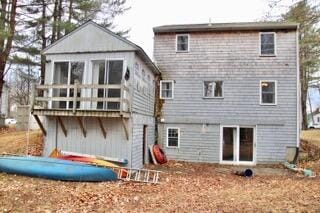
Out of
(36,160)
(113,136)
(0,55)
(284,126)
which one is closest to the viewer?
(36,160)

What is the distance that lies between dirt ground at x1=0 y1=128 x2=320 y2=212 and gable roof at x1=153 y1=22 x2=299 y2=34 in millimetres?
8274

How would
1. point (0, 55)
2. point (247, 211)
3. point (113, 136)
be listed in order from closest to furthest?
point (247, 211), point (113, 136), point (0, 55)

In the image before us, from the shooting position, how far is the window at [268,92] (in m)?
15.8

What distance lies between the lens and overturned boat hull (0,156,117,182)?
9.40 m

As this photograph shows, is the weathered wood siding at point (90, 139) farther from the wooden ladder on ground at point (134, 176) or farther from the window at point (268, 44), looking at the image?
the window at point (268, 44)

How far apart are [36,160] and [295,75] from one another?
42.6 feet

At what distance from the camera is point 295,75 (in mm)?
15727

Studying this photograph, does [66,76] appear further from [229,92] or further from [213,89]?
[229,92]

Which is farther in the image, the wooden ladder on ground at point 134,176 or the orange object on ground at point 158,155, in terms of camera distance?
the orange object on ground at point 158,155

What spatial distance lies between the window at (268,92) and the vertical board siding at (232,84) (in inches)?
8.5

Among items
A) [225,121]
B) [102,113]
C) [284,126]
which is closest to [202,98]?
[225,121]

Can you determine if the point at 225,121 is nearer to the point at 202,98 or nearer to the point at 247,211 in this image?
the point at 202,98

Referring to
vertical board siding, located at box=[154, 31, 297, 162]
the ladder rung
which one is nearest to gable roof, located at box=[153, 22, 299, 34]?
vertical board siding, located at box=[154, 31, 297, 162]

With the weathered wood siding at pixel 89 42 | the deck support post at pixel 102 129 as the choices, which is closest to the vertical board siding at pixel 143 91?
the weathered wood siding at pixel 89 42
